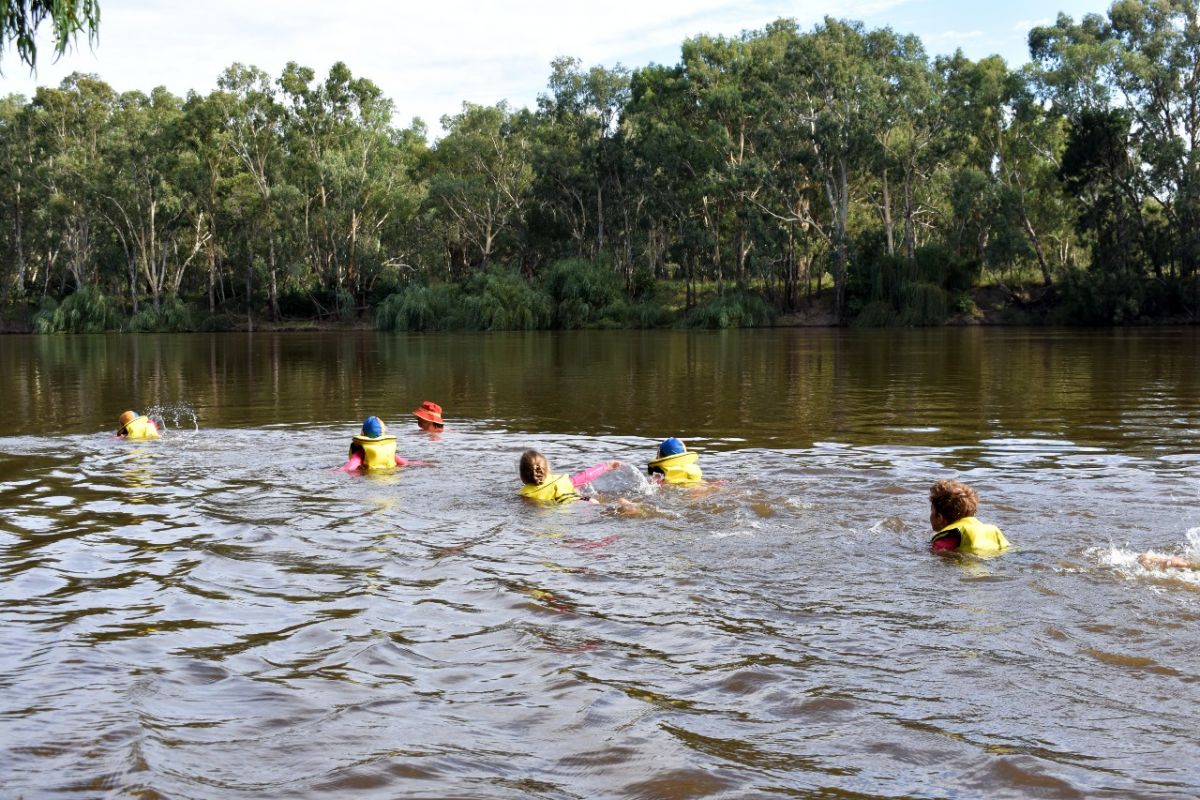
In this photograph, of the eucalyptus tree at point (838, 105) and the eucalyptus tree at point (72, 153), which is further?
the eucalyptus tree at point (72, 153)

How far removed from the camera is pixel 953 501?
10133 mm

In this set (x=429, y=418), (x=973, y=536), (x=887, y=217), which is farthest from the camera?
(x=887, y=217)

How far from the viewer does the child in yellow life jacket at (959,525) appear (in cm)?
997

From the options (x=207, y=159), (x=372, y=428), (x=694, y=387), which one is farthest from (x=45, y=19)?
(x=207, y=159)

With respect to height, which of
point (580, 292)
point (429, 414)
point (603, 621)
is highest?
point (580, 292)

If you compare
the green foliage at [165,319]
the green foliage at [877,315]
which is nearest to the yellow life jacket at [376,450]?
the green foliage at [877,315]

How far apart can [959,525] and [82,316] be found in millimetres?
85869

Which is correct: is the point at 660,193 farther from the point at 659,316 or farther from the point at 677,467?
the point at 677,467

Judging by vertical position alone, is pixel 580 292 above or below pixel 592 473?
above

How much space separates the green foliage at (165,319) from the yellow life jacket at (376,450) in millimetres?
75336

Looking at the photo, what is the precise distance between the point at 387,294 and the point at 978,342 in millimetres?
51652

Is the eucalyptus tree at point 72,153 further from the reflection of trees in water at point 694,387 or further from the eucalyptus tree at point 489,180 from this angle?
the reflection of trees in water at point 694,387

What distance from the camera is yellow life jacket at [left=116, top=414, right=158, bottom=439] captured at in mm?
18938

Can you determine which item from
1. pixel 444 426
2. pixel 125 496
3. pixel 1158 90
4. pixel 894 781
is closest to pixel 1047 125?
pixel 1158 90
